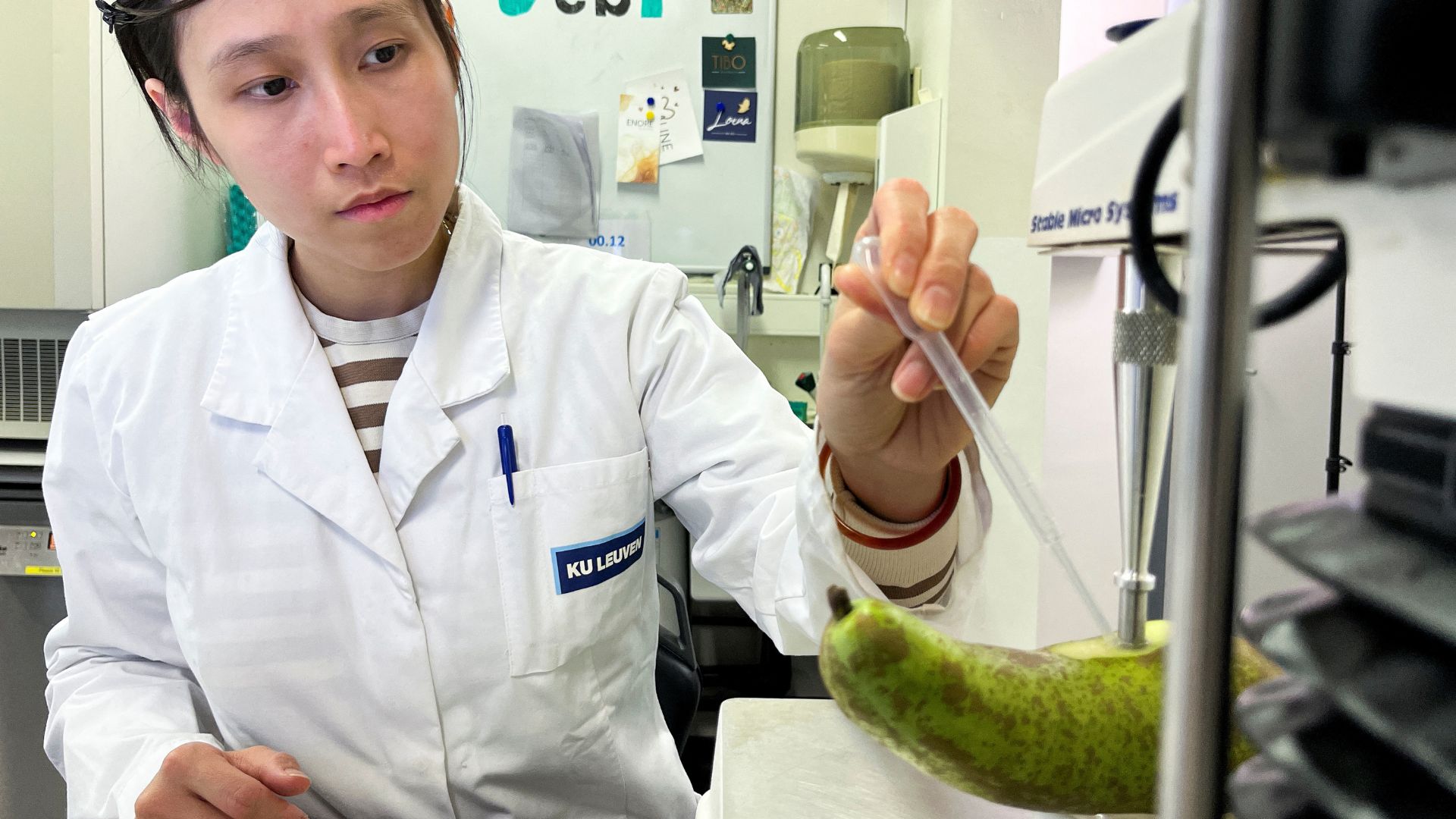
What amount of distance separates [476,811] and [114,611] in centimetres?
43

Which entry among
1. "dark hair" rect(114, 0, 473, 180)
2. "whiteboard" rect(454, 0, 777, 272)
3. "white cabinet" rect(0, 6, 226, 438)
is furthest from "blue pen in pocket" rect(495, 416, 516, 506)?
"whiteboard" rect(454, 0, 777, 272)

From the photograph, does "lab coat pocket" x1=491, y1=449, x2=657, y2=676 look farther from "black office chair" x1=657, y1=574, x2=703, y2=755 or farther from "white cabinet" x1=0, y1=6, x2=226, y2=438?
"white cabinet" x1=0, y1=6, x2=226, y2=438

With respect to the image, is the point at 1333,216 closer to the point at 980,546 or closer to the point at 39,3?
the point at 980,546

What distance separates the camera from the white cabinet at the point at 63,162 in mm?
1786

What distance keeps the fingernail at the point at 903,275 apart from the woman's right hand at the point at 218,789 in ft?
2.01

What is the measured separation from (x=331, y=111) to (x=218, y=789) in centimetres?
55

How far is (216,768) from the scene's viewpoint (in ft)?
2.50

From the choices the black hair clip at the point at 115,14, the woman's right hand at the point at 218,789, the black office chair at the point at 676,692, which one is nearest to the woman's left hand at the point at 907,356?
the woman's right hand at the point at 218,789

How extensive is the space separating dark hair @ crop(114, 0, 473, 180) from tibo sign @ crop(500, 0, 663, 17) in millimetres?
1500

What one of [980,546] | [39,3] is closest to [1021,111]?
[980,546]

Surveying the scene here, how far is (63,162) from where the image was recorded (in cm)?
181

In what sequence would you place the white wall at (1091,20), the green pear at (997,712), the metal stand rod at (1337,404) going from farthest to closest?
the white wall at (1091,20)
the metal stand rod at (1337,404)
the green pear at (997,712)

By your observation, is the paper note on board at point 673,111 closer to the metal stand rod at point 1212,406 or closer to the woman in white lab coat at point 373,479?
the woman in white lab coat at point 373,479

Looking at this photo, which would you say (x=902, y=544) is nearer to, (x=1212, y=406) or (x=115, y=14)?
(x=1212, y=406)
